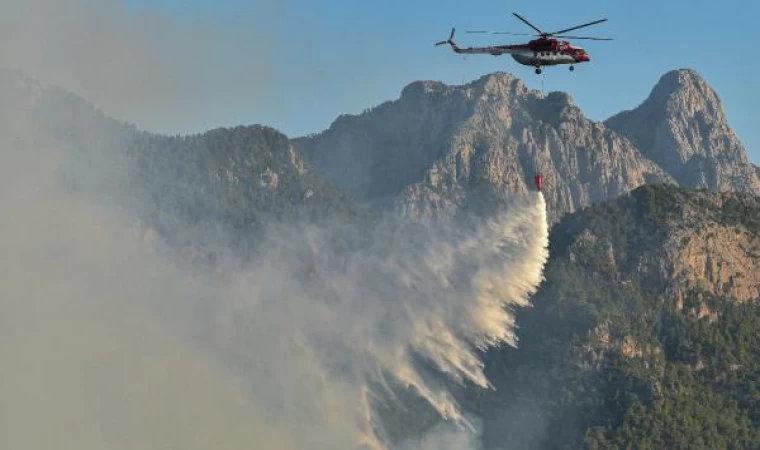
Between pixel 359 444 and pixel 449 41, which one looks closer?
pixel 449 41

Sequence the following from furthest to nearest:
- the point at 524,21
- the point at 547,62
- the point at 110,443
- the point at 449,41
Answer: the point at 110,443
the point at 449,41
the point at 547,62
the point at 524,21

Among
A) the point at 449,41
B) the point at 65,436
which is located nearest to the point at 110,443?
the point at 65,436

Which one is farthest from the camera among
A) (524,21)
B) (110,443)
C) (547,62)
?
(110,443)

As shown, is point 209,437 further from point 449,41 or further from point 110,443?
point 449,41

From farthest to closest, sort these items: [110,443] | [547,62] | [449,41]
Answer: [110,443] → [449,41] → [547,62]

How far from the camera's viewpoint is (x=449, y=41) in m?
179

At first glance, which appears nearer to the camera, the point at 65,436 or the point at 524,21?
the point at 524,21

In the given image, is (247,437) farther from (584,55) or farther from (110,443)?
(584,55)

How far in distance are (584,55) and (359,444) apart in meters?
55.1

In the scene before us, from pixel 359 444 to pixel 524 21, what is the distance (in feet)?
211

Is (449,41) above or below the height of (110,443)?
above

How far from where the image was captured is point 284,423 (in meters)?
199

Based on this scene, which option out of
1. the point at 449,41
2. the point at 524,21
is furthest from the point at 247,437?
the point at 524,21

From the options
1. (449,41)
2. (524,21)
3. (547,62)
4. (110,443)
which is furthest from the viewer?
(110,443)
